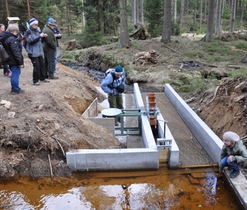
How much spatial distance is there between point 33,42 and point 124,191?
16.3 ft

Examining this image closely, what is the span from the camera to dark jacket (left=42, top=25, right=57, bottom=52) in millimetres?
8142

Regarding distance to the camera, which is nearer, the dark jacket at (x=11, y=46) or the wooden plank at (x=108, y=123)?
the dark jacket at (x=11, y=46)

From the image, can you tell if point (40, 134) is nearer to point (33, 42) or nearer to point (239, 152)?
point (33, 42)

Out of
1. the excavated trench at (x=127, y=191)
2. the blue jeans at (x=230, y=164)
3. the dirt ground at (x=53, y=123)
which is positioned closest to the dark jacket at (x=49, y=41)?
the dirt ground at (x=53, y=123)

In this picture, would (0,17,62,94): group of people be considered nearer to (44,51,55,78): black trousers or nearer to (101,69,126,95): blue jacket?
(44,51,55,78): black trousers

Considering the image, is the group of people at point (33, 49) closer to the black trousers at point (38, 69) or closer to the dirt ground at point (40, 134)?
the black trousers at point (38, 69)

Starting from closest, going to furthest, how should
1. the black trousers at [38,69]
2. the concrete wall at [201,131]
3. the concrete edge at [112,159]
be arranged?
1. the concrete edge at [112,159]
2. the concrete wall at [201,131]
3. the black trousers at [38,69]

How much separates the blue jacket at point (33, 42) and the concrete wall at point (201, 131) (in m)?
4.92

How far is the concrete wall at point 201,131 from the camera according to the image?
5.87 m

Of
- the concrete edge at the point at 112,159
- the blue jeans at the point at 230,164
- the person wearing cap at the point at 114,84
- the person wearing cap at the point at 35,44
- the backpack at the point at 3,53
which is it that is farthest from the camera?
the person wearing cap at the point at 35,44

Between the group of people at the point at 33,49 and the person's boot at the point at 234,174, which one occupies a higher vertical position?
the group of people at the point at 33,49

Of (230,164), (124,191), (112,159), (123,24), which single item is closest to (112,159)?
(112,159)

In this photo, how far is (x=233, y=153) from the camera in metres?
4.71

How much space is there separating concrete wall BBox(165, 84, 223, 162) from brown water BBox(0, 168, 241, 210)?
54cm
